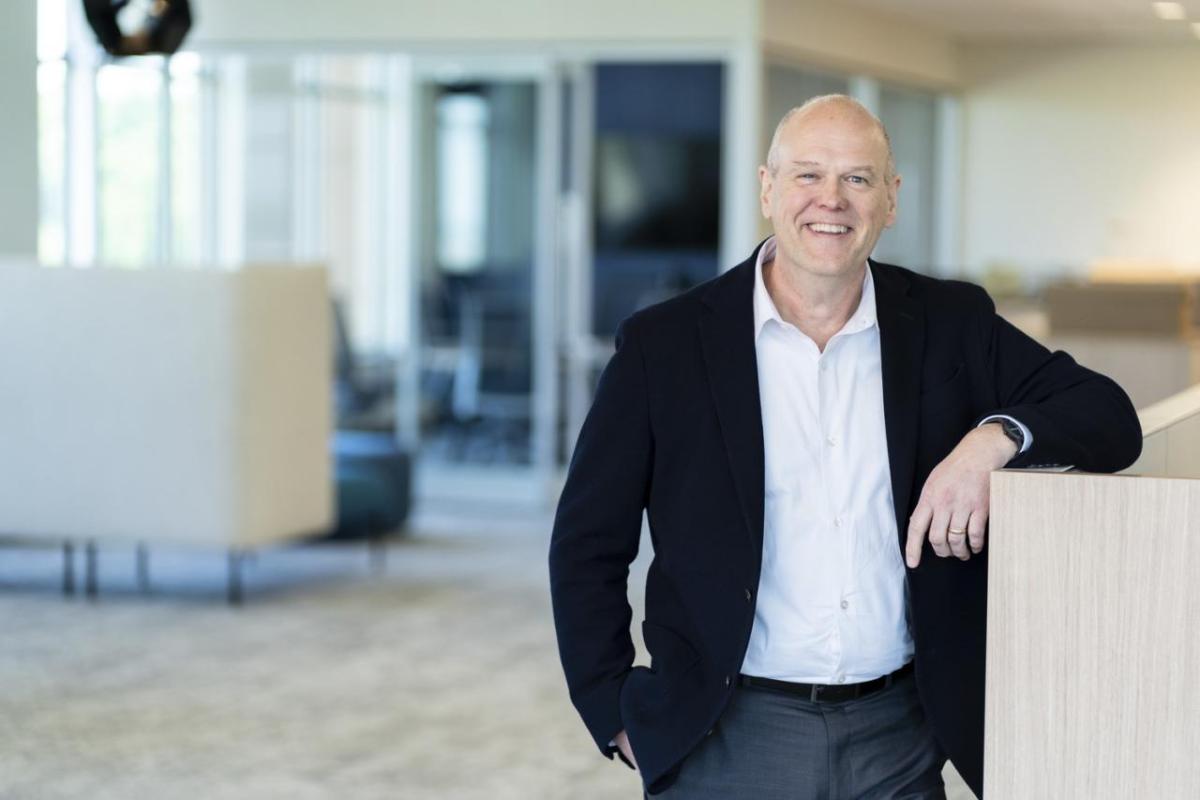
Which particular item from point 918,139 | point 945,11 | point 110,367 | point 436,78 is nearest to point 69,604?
point 110,367

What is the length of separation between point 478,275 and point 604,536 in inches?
321

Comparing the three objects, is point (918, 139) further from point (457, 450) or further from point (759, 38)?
point (457, 450)

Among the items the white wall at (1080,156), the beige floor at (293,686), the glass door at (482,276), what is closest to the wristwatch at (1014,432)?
the beige floor at (293,686)

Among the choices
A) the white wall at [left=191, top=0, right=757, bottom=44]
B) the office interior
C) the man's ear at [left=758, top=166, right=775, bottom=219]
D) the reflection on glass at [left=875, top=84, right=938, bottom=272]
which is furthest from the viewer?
the reflection on glass at [left=875, top=84, right=938, bottom=272]

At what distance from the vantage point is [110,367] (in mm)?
7090

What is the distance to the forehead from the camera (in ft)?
6.81

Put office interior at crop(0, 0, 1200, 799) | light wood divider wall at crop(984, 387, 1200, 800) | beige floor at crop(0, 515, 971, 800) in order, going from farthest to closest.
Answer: office interior at crop(0, 0, 1200, 799)
beige floor at crop(0, 515, 971, 800)
light wood divider wall at crop(984, 387, 1200, 800)

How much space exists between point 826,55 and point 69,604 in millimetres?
5498

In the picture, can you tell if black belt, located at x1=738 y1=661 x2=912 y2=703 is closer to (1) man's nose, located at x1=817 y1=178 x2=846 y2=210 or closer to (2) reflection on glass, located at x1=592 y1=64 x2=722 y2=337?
(1) man's nose, located at x1=817 y1=178 x2=846 y2=210

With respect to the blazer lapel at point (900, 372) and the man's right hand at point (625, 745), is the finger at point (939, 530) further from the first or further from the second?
the man's right hand at point (625, 745)

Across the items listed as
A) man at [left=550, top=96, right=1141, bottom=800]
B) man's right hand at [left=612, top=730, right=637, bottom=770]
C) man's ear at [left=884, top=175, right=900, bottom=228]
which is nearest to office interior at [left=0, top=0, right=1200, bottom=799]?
man's right hand at [left=612, top=730, right=637, bottom=770]

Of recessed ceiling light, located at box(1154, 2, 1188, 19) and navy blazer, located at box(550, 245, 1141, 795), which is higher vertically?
recessed ceiling light, located at box(1154, 2, 1188, 19)

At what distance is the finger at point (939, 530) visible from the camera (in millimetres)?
1972

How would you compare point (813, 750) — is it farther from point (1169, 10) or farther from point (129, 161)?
point (1169, 10)
